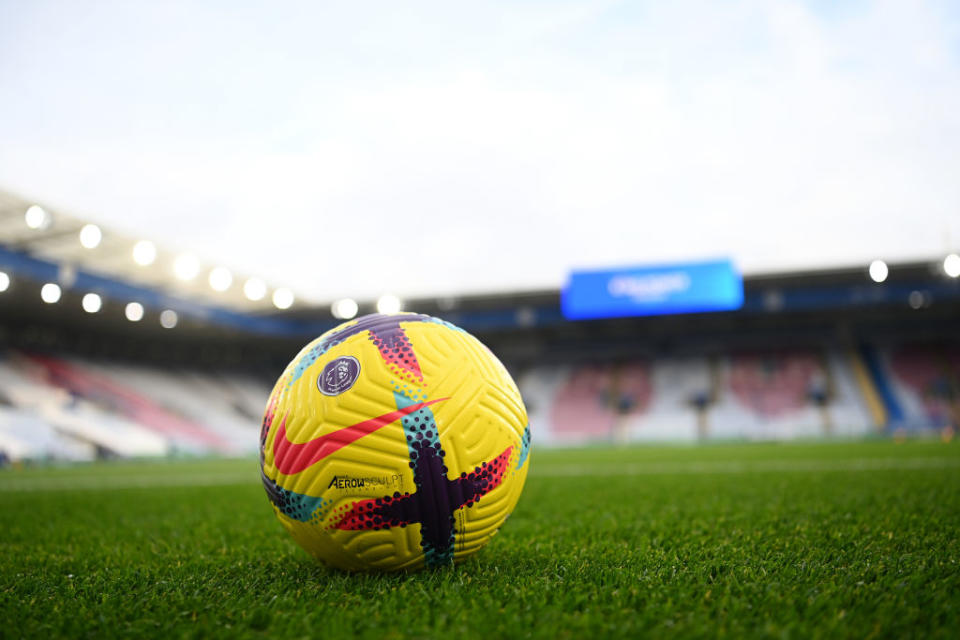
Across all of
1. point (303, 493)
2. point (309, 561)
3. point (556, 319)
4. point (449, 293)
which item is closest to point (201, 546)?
point (309, 561)

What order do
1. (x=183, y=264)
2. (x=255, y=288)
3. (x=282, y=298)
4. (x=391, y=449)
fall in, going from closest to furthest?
1. (x=391, y=449)
2. (x=183, y=264)
3. (x=255, y=288)
4. (x=282, y=298)

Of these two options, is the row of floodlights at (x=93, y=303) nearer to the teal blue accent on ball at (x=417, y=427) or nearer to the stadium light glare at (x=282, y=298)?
the stadium light glare at (x=282, y=298)

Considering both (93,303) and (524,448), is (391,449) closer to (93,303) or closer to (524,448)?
(524,448)

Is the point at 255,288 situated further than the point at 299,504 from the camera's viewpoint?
Yes

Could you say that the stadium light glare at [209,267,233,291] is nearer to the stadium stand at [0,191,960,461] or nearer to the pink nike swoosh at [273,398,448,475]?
the stadium stand at [0,191,960,461]

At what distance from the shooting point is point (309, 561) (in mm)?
2949

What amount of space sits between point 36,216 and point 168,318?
917 cm

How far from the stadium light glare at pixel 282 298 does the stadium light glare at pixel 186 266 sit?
445cm

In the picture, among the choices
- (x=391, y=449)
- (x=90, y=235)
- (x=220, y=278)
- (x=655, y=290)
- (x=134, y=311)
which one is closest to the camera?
(x=391, y=449)

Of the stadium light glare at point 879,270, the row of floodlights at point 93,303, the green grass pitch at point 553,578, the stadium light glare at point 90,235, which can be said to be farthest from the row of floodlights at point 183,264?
the stadium light glare at point 879,270

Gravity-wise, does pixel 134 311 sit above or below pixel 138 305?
below

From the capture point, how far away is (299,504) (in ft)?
7.86

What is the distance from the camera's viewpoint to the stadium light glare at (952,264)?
22314 mm

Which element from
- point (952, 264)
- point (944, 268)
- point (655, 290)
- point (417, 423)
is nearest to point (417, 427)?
point (417, 423)
